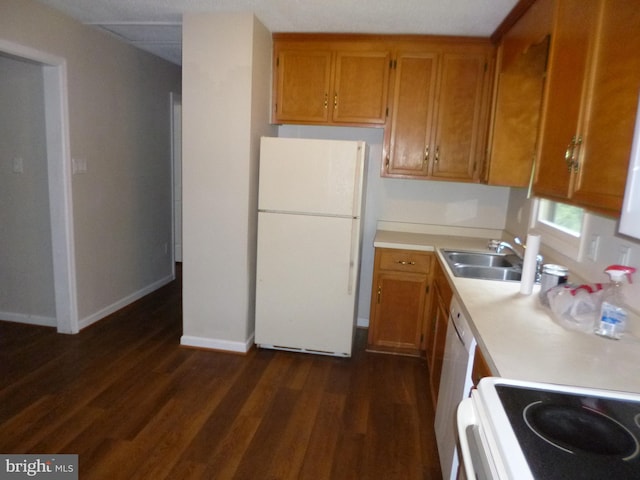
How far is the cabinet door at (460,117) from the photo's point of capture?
2.97 m

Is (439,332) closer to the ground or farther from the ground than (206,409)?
farther from the ground

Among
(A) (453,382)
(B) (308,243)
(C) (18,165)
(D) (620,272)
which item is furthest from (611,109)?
(C) (18,165)

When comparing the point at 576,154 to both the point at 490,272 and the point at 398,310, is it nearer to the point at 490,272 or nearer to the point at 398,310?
the point at 490,272

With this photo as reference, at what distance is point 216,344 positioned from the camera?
3113 millimetres

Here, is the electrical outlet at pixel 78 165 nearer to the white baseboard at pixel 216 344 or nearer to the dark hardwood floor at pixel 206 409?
the dark hardwood floor at pixel 206 409

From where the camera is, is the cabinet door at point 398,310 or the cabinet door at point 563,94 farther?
the cabinet door at point 398,310

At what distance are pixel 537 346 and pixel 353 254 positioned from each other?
1.61 m

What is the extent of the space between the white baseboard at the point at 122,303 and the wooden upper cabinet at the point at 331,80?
2.24 metres

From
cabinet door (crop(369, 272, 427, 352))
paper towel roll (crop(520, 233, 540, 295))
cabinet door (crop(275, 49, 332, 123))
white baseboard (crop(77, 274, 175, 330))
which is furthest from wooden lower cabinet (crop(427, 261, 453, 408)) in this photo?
white baseboard (crop(77, 274, 175, 330))

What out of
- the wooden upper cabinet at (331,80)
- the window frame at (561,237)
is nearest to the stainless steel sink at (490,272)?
the window frame at (561,237)

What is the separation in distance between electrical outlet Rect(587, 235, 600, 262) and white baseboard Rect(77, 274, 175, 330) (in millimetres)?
3423

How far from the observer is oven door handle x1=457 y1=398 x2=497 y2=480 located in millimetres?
872

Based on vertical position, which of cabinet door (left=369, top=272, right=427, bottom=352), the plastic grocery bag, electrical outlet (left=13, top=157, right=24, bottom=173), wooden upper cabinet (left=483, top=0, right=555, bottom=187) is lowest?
cabinet door (left=369, top=272, right=427, bottom=352)

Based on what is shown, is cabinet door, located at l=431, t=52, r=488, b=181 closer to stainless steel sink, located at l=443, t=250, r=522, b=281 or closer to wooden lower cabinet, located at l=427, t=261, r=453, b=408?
stainless steel sink, located at l=443, t=250, r=522, b=281
